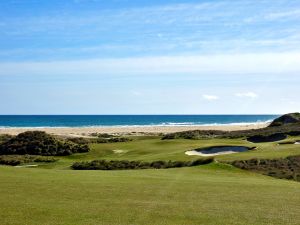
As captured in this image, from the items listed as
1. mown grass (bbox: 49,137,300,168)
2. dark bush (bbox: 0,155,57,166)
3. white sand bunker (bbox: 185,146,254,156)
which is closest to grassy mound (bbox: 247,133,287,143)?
mown grass (bbox: 49,137,300,168)

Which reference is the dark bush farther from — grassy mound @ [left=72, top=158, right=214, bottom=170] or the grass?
the grass

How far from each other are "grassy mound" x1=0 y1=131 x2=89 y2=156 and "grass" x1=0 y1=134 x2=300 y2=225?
21472mm

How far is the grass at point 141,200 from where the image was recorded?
14234mm

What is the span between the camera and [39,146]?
4675 centimetres

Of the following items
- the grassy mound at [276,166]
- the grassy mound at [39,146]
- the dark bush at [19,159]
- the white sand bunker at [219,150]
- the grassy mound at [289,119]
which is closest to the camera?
the grassy mound at [276,166]

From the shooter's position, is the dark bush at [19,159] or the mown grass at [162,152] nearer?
the mown grass at [162,152]

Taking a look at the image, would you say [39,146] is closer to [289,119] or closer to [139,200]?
[139,200]

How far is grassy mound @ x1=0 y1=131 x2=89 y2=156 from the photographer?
149 feet

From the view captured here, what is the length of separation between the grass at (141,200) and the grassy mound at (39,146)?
21472 millimetres

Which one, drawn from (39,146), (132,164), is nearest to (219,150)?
(132,164)

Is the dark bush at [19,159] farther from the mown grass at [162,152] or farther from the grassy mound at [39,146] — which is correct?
the grassy mound at [39,146]

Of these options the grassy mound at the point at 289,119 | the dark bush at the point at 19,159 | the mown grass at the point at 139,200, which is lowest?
the dark bush at the point at 19,159

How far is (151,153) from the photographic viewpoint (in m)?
42.0

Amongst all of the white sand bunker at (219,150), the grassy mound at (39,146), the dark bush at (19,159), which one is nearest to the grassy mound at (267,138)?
the white sand bunker at (219,150)
